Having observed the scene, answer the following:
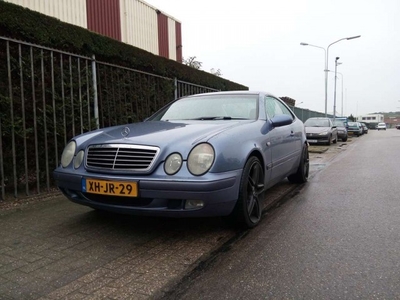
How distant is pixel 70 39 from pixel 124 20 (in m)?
8.56

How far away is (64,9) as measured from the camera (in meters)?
10.6

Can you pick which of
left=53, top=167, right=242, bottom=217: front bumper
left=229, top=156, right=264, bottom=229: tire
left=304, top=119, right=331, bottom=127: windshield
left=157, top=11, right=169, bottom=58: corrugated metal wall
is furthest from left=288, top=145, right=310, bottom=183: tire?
left=304, top=119, right=331, bottom=127: windshield

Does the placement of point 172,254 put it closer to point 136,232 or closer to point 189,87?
point 136,232

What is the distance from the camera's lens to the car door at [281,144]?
414cm

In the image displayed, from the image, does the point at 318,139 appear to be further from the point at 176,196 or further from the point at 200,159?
the point at 176,196

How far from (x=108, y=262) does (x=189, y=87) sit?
712 cm

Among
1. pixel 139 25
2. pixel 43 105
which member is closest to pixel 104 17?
pixel 139 25

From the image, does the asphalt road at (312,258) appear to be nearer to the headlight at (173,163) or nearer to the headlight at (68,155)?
the headlight at (173,163)

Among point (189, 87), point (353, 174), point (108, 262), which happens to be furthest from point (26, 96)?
point (353, 174)

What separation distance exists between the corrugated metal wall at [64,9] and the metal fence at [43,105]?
5096mm

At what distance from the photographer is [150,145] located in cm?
300

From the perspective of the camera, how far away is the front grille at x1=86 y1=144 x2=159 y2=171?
2941 millimetres

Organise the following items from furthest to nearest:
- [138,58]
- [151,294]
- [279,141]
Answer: [138,58]
[279,141]
[151,294]

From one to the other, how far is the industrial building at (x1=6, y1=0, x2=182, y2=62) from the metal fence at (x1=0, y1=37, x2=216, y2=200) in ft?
15.8
